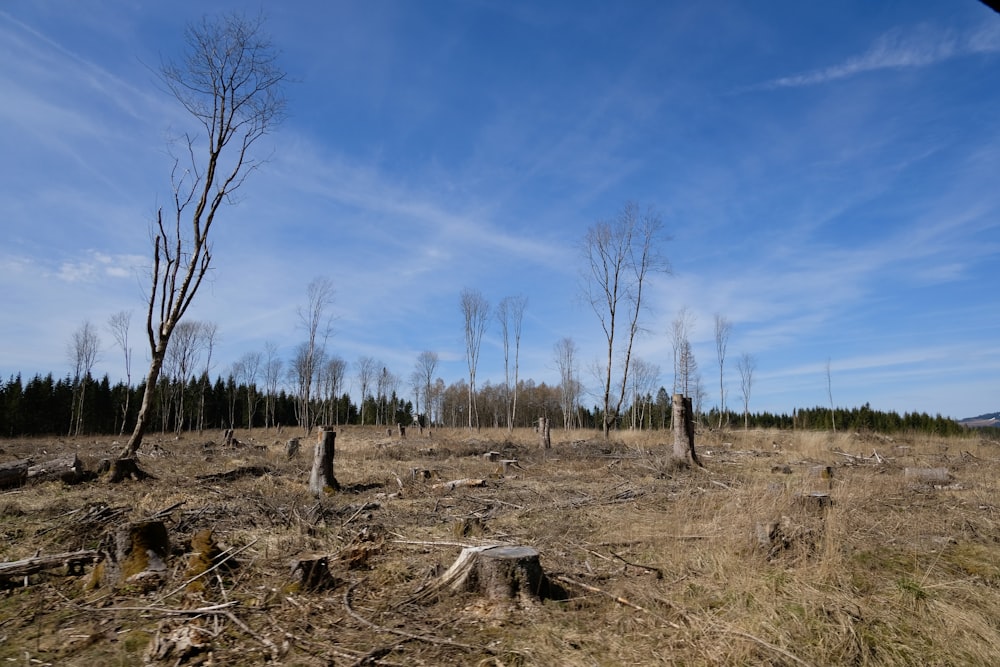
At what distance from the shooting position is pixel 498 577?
165 inches

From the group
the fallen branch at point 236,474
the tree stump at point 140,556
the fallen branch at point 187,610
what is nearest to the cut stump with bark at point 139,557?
the tree stump at point 140,556

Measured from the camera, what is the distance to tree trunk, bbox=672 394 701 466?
469 inches

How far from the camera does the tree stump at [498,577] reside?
4.16m

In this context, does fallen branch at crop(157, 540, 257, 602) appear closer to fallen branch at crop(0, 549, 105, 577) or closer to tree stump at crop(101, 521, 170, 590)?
tree stump at crop(101, 521, 170, 590)

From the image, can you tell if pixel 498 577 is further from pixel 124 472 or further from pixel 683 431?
pixel 683 431

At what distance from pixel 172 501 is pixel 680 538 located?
22.0 ft

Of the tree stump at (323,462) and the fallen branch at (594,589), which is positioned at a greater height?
the tree stump at (323,462)

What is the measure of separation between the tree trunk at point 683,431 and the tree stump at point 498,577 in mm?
8398

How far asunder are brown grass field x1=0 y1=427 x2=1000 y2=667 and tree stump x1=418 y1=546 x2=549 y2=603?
0.30 feet

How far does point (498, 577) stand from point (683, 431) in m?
8.91

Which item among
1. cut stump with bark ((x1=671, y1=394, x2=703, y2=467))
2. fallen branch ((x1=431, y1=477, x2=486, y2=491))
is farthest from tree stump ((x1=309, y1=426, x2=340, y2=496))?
cut stump with bark ((x1=671, y1=394, x2=703, y2=467))

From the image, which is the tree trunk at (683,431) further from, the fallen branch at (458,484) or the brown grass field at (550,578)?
the fallen branch at (458,484)

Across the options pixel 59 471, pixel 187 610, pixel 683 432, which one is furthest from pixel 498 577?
pixel 59 471

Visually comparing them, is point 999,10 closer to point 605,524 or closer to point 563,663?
point 563,663
